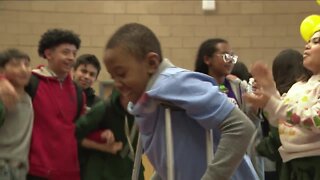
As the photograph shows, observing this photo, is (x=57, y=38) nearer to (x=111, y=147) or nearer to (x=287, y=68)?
(x=111, y=147)

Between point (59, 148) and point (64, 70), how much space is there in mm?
546

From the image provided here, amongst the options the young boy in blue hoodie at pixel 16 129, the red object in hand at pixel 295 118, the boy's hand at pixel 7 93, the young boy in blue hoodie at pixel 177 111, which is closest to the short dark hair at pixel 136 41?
the young boy in blue hoodie at pixel 177 111

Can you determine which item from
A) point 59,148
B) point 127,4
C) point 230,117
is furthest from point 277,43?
point 230,117

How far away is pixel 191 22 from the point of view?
7.66 m

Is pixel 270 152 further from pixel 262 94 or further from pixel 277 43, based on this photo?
pixel 277 43

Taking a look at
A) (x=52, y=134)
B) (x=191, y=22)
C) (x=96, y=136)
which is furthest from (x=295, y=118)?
(x=191, y=22)

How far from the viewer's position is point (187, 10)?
25.2 feet

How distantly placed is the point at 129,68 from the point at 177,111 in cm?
22

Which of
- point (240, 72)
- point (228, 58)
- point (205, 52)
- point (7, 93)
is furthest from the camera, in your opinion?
point (240, 72)

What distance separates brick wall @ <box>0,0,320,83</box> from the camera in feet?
24.6

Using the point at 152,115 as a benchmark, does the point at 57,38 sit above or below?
above

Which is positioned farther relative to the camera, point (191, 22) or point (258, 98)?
point (191, 22)

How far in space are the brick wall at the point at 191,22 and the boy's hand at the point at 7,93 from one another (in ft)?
14.1

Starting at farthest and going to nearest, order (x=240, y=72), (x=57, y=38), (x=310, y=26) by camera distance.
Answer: (x=240, y=72)
(x=57, y=38)
(x=310, y=26)
